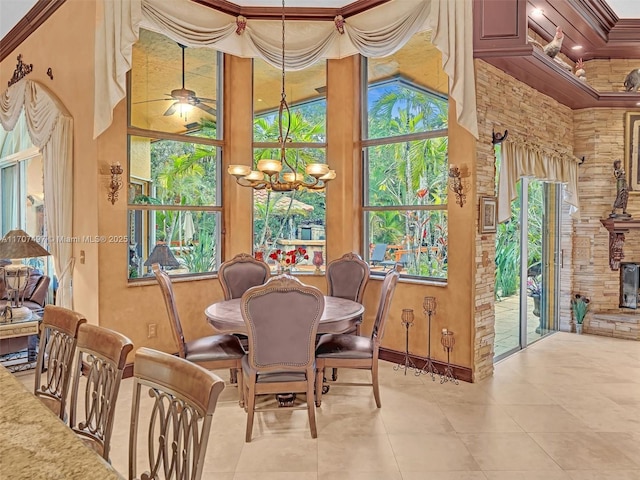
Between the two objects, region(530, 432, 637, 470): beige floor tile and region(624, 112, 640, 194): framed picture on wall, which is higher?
region(624, 112, 640, 194): framed picture on wall

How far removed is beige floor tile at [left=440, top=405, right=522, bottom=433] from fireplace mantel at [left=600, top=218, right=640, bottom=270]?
344cm

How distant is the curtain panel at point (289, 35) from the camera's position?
147 inches

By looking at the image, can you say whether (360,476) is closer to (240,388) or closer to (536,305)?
(240,388)

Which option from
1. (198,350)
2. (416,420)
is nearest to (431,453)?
(416,420)

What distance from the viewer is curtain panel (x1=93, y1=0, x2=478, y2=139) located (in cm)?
374

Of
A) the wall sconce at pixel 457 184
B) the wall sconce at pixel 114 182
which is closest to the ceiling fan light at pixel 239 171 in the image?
the wall sconce at pixel 114 182

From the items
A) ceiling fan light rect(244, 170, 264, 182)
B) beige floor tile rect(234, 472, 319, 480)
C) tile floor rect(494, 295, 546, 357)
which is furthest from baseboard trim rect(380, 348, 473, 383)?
ceiling fan light rect(244, 170, 264, 182)

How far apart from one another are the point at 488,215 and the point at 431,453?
86.5 inches

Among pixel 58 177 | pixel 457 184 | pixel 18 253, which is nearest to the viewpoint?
pixel 18 253

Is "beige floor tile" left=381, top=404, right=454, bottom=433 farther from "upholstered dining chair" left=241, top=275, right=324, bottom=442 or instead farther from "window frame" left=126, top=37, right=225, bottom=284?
"window frame" left=126, top=37, right=225, bottom=284

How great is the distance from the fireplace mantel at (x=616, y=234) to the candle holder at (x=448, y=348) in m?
3.07

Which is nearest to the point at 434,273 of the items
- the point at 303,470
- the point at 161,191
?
the point at 303,470

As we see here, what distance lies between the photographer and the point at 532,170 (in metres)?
4.69

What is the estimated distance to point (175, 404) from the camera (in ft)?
4.28
